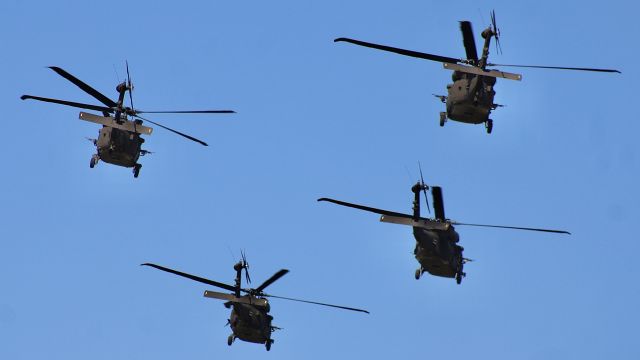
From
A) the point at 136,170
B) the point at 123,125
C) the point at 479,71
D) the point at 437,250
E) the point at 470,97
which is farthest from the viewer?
the point at 136,170

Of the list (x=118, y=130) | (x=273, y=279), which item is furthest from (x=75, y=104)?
(x=273, y=279)

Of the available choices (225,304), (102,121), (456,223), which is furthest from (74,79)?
(456,223)

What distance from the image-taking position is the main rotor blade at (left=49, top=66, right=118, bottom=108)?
6856cm

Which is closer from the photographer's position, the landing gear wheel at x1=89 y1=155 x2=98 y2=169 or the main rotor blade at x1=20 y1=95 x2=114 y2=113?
the main rotor blade at x1=20 y1=95 x2=114 y2=113

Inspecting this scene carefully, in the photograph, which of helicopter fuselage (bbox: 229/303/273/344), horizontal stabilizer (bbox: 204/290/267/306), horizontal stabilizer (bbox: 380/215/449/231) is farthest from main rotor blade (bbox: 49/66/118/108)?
horizontal stabilizer (bbox: 380/215/449/231)

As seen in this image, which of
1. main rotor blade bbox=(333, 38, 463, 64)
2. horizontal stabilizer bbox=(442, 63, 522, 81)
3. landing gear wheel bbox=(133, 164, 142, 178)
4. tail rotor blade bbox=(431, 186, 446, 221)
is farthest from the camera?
landing gear wheel bbox=(133, 164, 142, 178)

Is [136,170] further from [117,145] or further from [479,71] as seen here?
[479,71]

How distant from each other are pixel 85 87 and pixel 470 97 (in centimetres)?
1793

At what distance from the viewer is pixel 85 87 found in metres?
71.6

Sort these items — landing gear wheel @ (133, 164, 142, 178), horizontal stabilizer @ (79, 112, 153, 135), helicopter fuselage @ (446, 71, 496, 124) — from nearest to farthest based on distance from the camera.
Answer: helicopter fuselage @ (446, 71, 496, 124) → horizontal stabilizer @ (79, 112, 153, 135) → landing gear wheel @ (133, 164, 142, 178)

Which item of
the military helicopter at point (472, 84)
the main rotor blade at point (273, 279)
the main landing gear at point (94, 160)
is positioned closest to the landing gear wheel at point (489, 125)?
the military helicopter at point (472, 84)

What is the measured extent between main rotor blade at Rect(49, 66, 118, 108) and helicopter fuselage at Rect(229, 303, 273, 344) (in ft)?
38.5

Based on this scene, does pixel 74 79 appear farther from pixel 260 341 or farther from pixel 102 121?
pixel 260 341

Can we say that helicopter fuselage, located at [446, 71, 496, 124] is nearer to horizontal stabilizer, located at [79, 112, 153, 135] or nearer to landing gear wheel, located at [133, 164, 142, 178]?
horizontal stabilizer, located at [79, 112, 153, 135]
